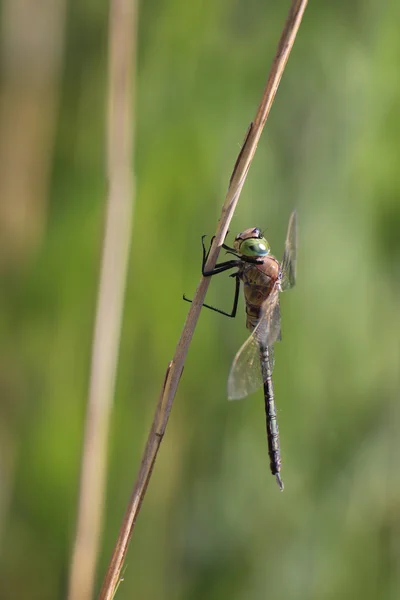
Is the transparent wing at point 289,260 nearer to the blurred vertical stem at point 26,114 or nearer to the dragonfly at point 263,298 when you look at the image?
the dragonfly at point 263,298

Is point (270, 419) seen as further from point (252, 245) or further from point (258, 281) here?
point (252, 245)

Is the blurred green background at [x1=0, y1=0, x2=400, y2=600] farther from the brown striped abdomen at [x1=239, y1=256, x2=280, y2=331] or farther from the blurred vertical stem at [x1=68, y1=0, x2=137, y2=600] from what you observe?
the blurred vertical stem at [x1=68, y1=0, x2=137, y2=600]

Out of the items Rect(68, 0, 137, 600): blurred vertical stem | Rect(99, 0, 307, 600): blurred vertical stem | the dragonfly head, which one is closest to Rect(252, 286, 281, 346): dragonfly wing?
the dragonfly head

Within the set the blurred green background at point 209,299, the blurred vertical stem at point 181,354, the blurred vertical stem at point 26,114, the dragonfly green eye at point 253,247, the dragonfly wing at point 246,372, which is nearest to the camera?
the blurred vertical stem at point 181,354

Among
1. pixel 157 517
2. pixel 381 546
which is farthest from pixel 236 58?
pixel 381 546

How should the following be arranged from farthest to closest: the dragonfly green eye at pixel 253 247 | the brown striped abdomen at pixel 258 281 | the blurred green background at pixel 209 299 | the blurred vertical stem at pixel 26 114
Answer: the blurred vertical stem at pixel 26 114 → the blurred green background at pixel 209 299 → the brown striped abdomen at pixel 258 281 → the dragonfly green eye at pixel 253 247

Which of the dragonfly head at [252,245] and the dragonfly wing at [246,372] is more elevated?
the dragonfly head at [252,245]

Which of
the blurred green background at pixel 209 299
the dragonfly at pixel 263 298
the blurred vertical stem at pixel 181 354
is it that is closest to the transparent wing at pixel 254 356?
the dragonfly at pixel 263 298
